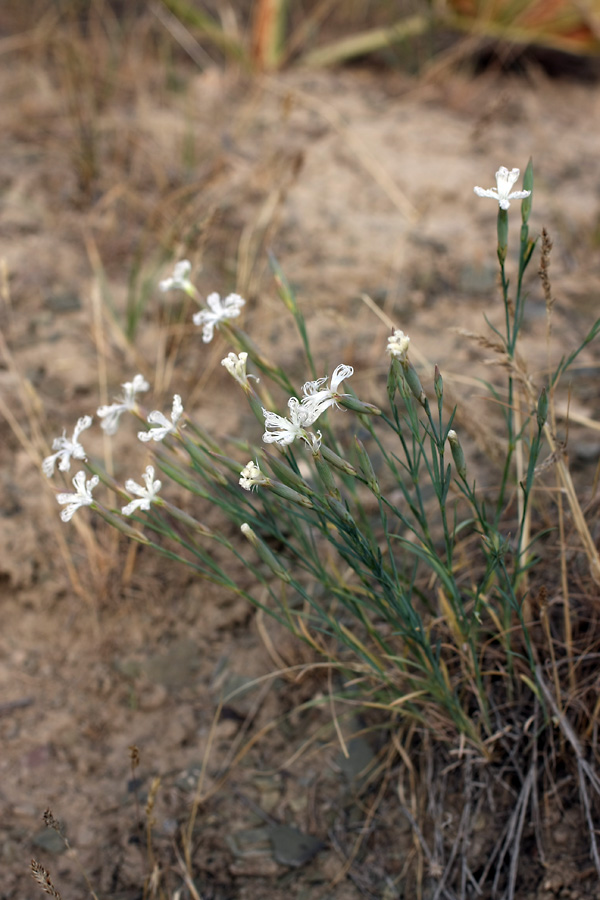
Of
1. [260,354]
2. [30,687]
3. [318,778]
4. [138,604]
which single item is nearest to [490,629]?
[318,778]

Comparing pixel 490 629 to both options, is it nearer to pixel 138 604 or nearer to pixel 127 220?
pixel 138 604

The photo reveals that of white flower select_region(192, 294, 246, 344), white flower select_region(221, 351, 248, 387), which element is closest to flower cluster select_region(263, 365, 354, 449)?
white flower select_region(221, 351, 248, 387)

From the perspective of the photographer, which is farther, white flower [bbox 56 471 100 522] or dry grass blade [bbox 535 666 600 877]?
dry grass blade [bbox 535 666 600 877]

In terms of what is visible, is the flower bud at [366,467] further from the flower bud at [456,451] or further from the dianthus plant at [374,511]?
the flower bud at [456,451]

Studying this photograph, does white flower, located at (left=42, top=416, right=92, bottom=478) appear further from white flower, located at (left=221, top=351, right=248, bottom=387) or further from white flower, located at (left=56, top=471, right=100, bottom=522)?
white flower, located at (left=221, top=351, right=248, bottom=387)

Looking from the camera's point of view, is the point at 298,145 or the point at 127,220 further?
the point at 298,145

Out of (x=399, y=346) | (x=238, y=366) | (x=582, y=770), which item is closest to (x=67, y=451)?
(x=238, y=366)
